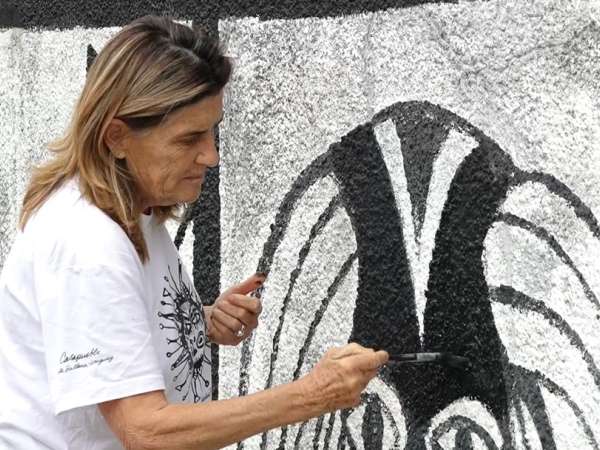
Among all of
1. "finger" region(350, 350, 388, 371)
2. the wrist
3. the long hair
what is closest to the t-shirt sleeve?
the long hair

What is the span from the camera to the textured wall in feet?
8.30

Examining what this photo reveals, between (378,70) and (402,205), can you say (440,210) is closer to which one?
(402,205)

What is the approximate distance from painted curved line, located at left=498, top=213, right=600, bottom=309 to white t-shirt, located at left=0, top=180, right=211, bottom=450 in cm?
84

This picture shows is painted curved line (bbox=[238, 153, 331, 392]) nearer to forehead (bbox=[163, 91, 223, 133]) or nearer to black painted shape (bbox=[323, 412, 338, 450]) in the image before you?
black painted shape (bbox=[323, 412, 338, 450])

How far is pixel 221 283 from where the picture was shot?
3.27 m

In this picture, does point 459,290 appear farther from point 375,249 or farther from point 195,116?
point 195,116

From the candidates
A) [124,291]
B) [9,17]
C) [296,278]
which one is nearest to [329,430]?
[296,278]

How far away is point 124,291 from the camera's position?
1968mm

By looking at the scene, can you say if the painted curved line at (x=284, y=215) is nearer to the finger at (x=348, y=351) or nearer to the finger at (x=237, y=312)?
the finger at (x=237, y=312)

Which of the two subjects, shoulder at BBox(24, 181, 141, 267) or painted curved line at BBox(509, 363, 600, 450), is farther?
painted curved line at BBox(509, 363, 600, 450)

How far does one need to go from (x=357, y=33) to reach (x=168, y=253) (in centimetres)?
94

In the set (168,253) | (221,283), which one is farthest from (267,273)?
(168,253)

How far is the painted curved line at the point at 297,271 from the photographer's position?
2969mm

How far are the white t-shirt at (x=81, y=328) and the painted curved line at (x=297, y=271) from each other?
2.56 feet
